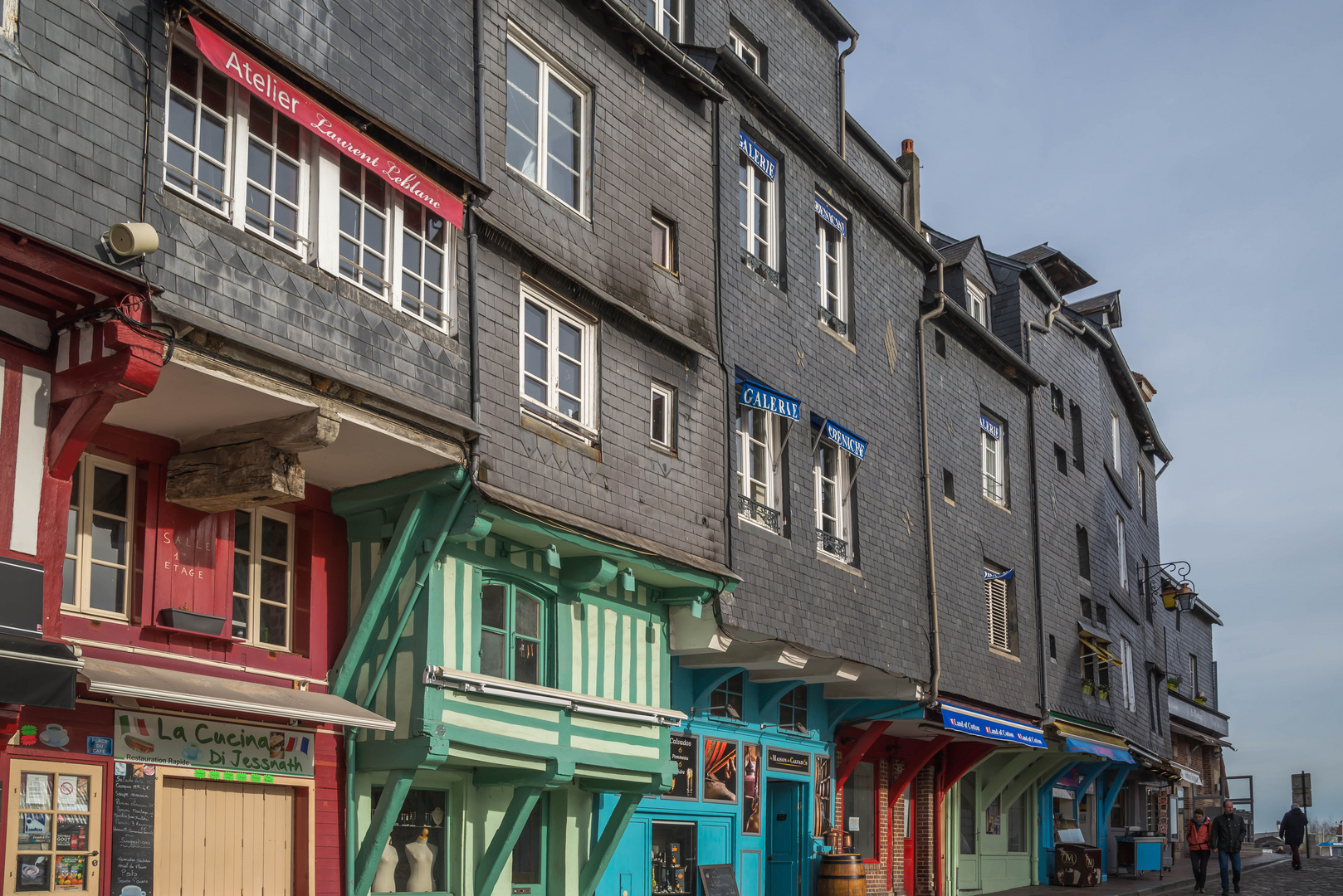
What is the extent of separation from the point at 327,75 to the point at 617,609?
19.6 ft

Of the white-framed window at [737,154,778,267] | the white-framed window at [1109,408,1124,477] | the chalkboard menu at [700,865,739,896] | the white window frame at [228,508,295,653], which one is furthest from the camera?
the white-framed window at [1109,408,1124,477]

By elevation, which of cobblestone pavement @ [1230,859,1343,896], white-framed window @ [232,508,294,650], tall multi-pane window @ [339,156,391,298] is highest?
tall multi-pane window @ [339,156,391,298]

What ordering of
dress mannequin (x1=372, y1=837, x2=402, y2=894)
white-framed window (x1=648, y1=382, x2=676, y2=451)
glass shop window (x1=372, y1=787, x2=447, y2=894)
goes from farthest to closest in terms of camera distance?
white-framed window (x1=648, y1=382, x2=676, y2=451), glass shop window (x1=372, y1=787, x2=447, y2=894), dress mannequin (x1=372, y1=837, x2=402, y2=894)

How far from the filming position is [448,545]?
11.4 m

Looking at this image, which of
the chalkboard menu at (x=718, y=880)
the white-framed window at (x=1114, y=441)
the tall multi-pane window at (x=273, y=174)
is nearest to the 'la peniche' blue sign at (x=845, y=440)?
the chalkboard menu at (x=718, y=880)

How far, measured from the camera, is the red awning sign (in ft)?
29.9

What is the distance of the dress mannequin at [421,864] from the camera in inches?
447

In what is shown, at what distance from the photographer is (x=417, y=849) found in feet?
37.6

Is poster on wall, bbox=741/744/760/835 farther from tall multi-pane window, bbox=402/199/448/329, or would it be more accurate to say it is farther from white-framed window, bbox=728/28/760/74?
white-framed window, bbox=728/28/760/74

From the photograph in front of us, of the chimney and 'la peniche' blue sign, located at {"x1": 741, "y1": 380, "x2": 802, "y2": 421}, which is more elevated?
the chimney

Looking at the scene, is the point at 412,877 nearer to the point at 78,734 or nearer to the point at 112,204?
the point at 78,734

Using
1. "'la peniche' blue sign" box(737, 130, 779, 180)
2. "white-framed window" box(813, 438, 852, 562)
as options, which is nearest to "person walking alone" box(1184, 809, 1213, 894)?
"white-framed window" box(813, 438, 852, 562)

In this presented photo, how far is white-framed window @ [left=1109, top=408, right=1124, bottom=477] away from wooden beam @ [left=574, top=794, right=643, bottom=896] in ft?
71.2

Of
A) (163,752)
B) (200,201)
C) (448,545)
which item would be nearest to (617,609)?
(448,545)
